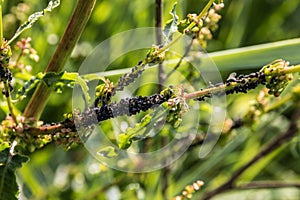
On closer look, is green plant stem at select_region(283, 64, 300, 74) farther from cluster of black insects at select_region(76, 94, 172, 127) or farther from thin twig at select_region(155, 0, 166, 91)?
thin twig at select_region(155, 0, 166, 91)

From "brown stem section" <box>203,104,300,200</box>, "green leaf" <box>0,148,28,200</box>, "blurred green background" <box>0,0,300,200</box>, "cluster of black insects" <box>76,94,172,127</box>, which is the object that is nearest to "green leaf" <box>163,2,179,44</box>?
"cluster of black insects" <box>76,94,172,127</box>

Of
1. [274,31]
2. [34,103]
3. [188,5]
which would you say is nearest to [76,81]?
[34,103]

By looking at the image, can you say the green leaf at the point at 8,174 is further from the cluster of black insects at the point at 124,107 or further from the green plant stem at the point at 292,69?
the green plant stem at the point at 292,69

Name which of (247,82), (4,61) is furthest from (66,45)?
(247,82)

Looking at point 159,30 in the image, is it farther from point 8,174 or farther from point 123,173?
point 123,173

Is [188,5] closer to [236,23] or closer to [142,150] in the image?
[236,23]

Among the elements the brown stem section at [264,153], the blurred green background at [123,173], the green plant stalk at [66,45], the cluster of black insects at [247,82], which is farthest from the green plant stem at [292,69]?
the brown stem section at [264,153]
